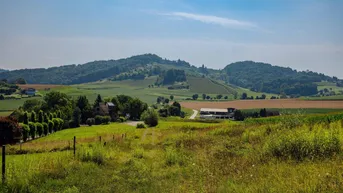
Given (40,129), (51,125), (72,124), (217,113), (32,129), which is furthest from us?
(217,113)

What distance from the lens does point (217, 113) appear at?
144m

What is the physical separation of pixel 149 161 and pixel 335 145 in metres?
8.76

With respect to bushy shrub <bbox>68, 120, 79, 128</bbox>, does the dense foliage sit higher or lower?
higher

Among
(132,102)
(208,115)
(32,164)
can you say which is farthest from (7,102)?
(32,164)

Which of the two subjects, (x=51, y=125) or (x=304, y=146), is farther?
(x=51, y=125)

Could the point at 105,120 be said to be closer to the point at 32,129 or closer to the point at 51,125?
the point at 51,125

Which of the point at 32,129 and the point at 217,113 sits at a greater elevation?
the point at 32,129

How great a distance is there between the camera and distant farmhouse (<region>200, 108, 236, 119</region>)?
455 ft

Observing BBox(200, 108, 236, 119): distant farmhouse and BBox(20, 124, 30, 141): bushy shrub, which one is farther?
BBox(200, 108, 236, 119): distant farmhouse

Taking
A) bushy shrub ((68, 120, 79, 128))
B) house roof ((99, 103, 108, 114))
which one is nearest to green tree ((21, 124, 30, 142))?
bushy shrub ((68, 120, 79, 128))

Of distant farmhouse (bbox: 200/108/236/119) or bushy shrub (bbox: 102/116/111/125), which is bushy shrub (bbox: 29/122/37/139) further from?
distant farmhouse (bbox: 200/108/236/119)

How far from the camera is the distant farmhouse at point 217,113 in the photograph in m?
139

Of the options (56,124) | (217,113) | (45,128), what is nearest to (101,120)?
(56,124)

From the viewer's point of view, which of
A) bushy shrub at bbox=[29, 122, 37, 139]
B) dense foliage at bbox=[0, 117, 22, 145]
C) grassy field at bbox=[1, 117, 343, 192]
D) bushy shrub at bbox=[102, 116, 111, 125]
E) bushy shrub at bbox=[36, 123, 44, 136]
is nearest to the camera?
grassy field at bbox=[1, 117, 343, 192]
